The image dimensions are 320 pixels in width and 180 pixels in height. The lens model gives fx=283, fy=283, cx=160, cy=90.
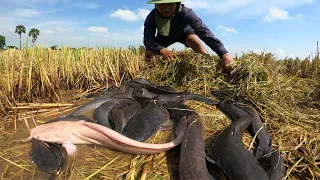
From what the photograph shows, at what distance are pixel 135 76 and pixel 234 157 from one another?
3.03 meters

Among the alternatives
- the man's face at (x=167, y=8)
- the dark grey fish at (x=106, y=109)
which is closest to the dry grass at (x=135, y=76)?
the dark grey fish at (x=106, y=109)

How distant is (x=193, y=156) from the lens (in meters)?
2.55

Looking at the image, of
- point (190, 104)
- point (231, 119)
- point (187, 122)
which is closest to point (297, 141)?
point (231, 119)

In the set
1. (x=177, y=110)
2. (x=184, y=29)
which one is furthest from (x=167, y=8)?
(x=177, y=110)

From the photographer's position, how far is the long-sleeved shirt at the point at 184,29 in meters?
5.27

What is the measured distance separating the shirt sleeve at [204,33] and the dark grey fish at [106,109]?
209 cm

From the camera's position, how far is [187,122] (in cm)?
311

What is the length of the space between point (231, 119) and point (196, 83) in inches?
46.8

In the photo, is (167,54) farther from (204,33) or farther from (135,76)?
(204,33)

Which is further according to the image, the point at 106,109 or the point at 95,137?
the point at 106,109

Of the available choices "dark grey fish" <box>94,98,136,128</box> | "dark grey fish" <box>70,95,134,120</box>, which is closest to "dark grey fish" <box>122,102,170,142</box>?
"dark grey fish" <box>94,98,136,128</box>

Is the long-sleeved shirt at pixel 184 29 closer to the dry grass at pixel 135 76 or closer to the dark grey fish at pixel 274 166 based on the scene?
the dry grass at pixel 135 76

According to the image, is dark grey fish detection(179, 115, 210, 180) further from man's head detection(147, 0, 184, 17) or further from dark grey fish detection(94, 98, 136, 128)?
man's head detection(147, 0, 184, 17)

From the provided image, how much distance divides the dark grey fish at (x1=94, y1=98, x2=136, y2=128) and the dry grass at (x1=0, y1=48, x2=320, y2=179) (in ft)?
1.58
